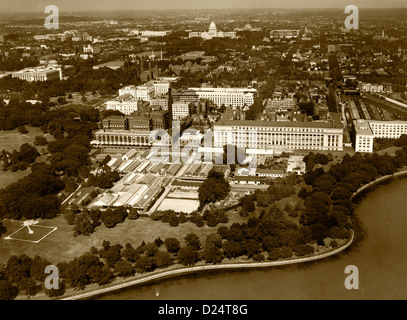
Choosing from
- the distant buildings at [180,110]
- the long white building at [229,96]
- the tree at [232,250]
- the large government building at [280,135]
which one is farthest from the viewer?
the long white building at [229,96]

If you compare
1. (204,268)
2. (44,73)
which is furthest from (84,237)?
(44,73)

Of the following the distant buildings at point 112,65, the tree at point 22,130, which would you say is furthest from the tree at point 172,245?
the distant buildings at point 112,65

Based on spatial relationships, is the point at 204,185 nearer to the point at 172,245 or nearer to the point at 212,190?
the point at 212,190

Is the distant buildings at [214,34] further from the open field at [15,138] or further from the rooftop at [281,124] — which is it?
the rooftop at [281,124]

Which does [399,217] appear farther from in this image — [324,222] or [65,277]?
[65,277]

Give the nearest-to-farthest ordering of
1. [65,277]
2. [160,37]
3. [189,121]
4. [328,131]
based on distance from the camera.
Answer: [65,277]
[328,131]
[189,121]
[160,37]

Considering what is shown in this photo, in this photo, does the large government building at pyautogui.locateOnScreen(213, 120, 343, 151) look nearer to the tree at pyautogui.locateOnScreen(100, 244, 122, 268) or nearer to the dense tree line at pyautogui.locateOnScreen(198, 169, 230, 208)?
the dense tree line at pyautogui.locateOnScreen(198, 169, 230, 208)

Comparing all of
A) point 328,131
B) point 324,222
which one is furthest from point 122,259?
point 328,131

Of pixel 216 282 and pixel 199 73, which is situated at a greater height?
pixel 199 73
